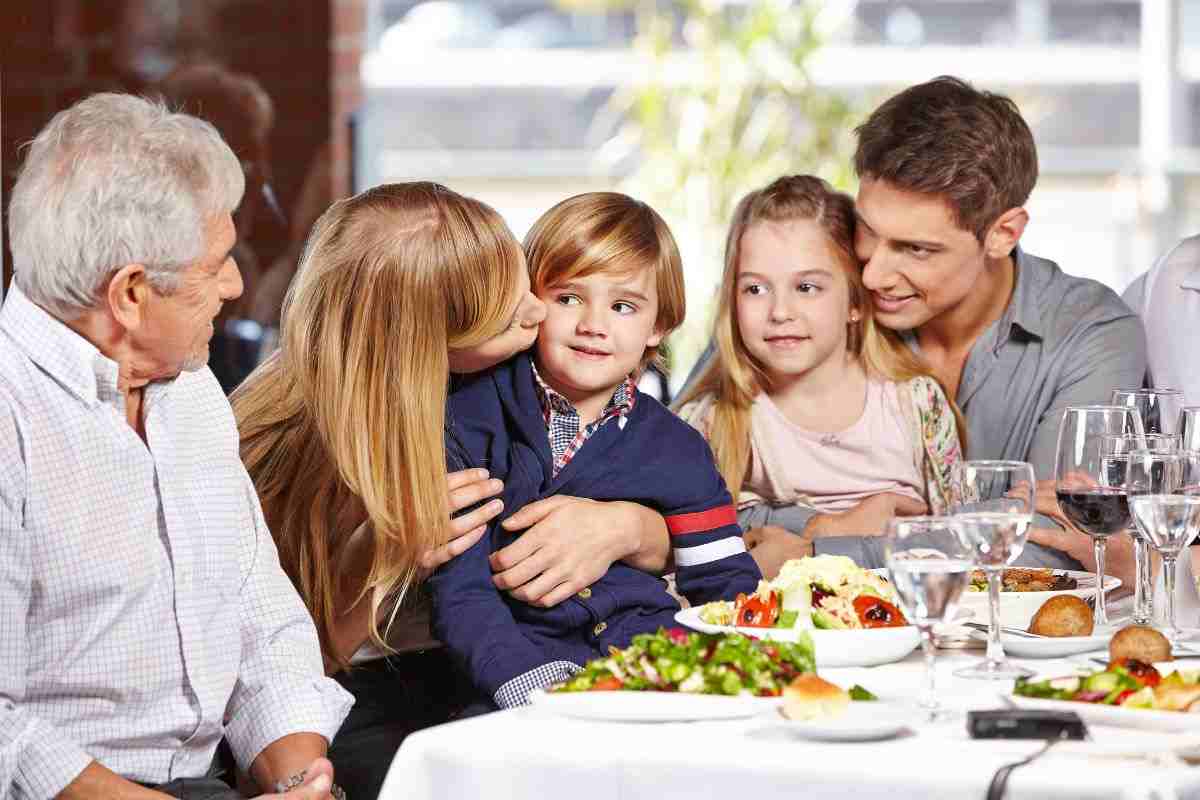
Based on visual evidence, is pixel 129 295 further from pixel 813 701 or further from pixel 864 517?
pixel 864 517

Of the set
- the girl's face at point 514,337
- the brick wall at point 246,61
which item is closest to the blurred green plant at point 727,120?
the brick wall at point 246,61

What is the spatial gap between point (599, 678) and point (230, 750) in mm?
659

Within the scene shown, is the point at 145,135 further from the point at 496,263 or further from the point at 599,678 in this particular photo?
the point at 599,678

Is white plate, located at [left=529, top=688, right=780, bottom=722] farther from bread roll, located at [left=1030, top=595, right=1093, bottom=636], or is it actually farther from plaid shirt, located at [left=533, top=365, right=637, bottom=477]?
plaid shirt, located at [left=533, top=365, right=637, bottom=477]

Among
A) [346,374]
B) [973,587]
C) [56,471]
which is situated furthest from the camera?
[346,374]

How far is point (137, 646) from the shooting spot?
1.59 metres

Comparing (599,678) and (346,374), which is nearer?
(599,678)

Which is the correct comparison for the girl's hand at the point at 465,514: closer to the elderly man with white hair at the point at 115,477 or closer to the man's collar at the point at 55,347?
the elderly man with white hair at the point at 115,477

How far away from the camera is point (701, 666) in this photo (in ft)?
4.59

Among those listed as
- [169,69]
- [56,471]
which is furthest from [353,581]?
[169,69]

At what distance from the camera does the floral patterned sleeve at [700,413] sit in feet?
8.83

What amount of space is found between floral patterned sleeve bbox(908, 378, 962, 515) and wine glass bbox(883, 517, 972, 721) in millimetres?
1292

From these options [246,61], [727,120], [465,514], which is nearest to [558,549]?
[465,514]

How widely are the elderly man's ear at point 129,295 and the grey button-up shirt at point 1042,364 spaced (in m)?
1.31
